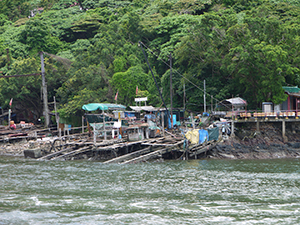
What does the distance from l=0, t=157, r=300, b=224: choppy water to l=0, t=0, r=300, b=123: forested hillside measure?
456 inches

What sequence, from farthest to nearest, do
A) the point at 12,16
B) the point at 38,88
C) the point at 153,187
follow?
1. the point at 12,16
2. the point at 38,88
3. the point at 153,187

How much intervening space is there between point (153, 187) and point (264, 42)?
20.3m

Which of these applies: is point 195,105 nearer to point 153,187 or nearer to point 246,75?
point 246,75

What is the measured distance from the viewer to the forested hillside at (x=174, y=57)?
110ft

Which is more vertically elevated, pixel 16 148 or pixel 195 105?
pixel 195 105

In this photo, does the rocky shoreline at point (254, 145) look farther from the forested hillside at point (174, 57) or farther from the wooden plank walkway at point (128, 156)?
the wooden plank walkway at point (128, 156)

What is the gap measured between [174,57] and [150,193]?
27.8 metres

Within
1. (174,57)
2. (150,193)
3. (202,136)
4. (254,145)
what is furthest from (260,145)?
(150,193)

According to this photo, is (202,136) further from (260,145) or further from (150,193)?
(150,193)

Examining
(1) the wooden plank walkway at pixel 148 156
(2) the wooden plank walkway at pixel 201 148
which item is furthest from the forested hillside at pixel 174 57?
(1) the wooden plank walkway at pixel 148 156

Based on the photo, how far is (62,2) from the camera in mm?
82938

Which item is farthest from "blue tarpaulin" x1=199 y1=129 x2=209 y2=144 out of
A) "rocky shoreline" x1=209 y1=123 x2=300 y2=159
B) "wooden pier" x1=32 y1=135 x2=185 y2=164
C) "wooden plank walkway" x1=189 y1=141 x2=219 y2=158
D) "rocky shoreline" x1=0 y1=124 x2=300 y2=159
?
"wooden pier" x1=32 y1=135 x2=185 y2=164

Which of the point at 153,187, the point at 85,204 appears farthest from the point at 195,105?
the point at 85,204

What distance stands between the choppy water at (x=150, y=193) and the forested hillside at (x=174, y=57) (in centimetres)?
1159
